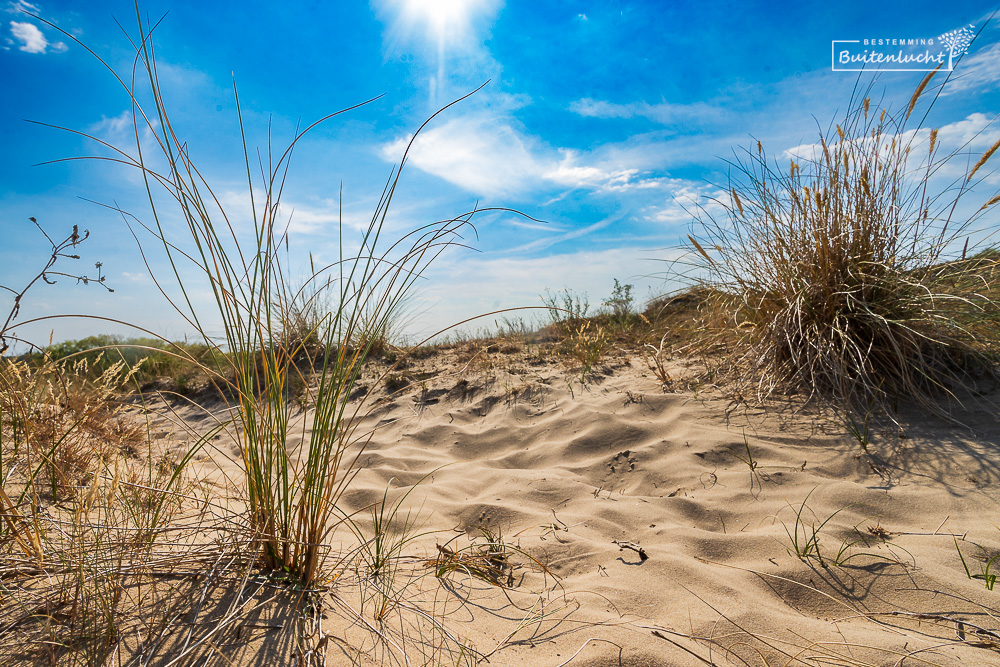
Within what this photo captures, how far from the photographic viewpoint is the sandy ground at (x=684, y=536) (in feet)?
4.71

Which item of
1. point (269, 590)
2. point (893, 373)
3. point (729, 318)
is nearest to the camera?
point (269, 590)

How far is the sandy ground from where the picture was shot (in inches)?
56.6

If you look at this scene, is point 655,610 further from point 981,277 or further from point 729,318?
point 981,277

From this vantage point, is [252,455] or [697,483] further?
[697,483]

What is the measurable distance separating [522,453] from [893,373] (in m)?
2.51

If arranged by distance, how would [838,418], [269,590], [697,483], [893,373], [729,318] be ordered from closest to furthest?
[269,590], [697,483], [838,418], [893,373], [729,318]

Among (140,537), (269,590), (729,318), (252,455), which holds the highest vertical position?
(729,318)

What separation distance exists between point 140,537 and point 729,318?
3.97 m

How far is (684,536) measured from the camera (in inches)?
81.5

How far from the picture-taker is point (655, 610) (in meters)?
1.60

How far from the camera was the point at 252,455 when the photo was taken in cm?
155

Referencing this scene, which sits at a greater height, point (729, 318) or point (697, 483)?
point (729, 318)

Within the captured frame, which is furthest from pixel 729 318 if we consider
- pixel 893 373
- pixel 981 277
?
pixel 981 277

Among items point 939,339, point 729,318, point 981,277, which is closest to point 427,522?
point 729,318
